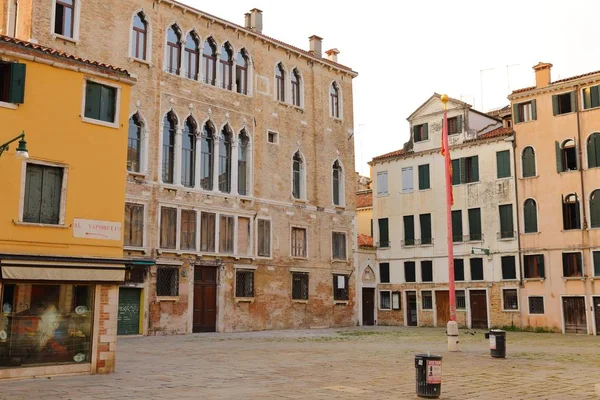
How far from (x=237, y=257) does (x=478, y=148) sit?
15949 millimetres

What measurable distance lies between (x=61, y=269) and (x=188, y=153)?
59.2 ft

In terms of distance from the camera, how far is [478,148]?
Result: 37812mm

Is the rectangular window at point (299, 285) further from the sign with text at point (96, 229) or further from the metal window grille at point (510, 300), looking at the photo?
the sign with text at point (96, 229)

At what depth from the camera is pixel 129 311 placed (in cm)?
2722

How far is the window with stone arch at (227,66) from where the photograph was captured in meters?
32.8

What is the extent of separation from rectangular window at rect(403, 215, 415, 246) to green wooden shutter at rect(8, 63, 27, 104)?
3011 centimetres

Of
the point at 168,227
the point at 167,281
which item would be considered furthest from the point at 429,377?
the point at 168,227

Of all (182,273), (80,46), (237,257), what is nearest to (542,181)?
(237,257)

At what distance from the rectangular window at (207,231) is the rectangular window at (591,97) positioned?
65.8 ft

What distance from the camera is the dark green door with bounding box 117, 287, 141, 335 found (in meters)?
26.9

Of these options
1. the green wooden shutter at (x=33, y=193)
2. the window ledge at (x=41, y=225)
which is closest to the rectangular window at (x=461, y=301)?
the window ledge at (x=41, y=225)

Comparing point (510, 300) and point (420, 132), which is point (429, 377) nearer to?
point (510, 300)

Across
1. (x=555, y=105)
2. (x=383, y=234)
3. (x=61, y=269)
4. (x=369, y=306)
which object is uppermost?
(x=555, y=105)

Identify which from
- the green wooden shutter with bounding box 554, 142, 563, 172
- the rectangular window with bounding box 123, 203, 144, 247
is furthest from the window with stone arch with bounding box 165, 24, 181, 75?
the green wooden shutter with bounding box 554, 142, 563, 172
